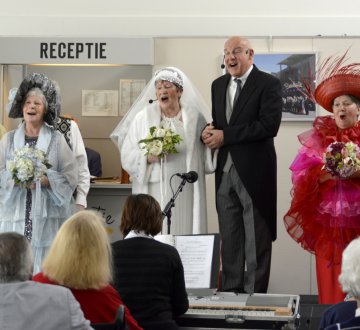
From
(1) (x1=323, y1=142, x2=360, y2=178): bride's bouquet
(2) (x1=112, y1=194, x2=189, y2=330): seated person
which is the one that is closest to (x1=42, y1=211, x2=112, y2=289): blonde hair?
(2) (x1=112, y1=194, x2=189, y2=330): seated person

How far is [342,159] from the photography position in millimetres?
5922

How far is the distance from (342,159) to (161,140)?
4.23 ft

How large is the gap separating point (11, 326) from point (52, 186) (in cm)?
319

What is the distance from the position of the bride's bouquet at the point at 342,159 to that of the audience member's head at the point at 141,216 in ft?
5.71

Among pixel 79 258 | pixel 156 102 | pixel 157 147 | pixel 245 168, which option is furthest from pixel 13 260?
pixel 156 102

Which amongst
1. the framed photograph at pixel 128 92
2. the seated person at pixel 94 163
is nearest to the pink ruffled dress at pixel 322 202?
the seated person at pixel 94 163

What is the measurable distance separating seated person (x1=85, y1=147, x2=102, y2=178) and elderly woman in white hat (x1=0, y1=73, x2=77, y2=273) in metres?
1.73

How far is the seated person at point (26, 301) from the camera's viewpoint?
334 cm

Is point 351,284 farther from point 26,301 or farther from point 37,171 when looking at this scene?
point 37,171

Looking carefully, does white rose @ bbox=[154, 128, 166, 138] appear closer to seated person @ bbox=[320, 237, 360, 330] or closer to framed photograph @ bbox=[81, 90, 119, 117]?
framed photograph @ bbox=[81, 90, 119, 117]

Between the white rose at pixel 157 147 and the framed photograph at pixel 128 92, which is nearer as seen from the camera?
the white rose at pixel 157 147

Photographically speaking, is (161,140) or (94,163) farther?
(94,163)

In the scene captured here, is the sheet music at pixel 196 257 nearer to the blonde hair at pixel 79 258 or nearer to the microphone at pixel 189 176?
the microphone at pixel 189 176

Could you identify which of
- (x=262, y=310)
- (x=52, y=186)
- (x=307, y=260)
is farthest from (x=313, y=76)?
(x=262, y=310)
